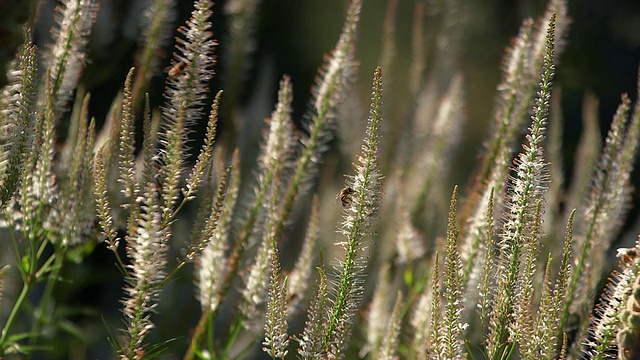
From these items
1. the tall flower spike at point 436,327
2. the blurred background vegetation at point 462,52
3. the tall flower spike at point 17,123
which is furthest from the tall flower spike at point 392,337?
the blurred background vegetation at point 462,52

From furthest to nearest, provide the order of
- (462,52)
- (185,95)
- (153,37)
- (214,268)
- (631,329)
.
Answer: (462,52) → (153,37) → (214,268) → (185,95) → (631,329)

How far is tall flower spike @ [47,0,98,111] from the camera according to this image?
1166 mm

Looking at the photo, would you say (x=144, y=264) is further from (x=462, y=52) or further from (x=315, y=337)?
(x=462, y=52)

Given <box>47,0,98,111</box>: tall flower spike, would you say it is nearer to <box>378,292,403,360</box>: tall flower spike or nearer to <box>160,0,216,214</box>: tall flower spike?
<box>160,0,216,214</box>: tall flower spike

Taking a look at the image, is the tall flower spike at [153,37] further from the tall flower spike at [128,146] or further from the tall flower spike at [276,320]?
the tall flower spike at [276,320]

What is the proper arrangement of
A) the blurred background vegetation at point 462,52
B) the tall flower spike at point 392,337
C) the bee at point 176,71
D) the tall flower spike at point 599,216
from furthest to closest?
the blurred background vegetation at point 462,52, the tall flower spike at point 599,216, the tall flower spike at point 392,337, the bee at point 176,71

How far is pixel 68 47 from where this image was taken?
118 cm

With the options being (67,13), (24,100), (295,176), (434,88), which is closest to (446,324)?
(295,176)

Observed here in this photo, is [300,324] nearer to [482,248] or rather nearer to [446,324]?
[482,248]

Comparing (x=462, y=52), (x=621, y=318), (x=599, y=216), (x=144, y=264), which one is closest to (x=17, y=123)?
(x=144, y=264)

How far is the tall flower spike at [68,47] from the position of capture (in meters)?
1.17

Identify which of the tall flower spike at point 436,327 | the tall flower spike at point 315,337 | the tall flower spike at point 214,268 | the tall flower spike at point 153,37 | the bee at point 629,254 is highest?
the tall flower spike at point 153,37

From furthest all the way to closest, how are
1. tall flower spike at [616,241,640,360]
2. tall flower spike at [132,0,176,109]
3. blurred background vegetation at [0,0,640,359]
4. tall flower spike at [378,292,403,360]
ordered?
1. blurred background vegetation at [0,0,640,359]
2. tall flower spike at [132,0,176,109]
3. tall flower spike at [378,292,403,360]
4. tall flower spike at [616,241,640,360]

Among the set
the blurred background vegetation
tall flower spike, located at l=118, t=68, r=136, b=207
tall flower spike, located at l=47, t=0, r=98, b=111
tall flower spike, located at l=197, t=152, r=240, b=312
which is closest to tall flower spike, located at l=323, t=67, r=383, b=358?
tall flower spike, located at l=118, t=68, r=136, b=207
